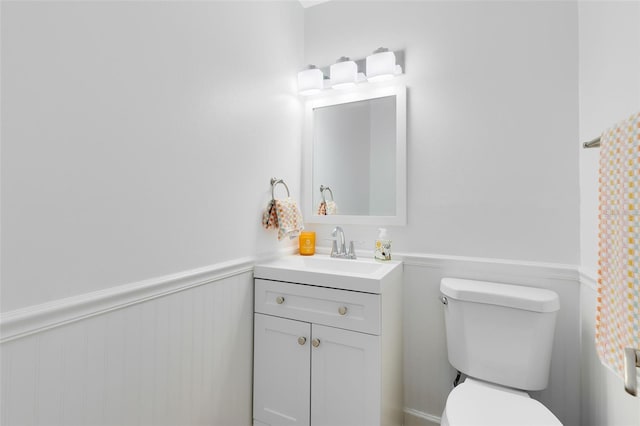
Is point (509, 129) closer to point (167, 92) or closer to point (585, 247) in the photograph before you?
point (585, 247)

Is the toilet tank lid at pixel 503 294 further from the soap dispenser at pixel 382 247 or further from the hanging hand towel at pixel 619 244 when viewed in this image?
the hanging hand towel at pixel 619 244

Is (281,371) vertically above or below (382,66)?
below

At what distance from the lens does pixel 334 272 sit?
56.1 inches

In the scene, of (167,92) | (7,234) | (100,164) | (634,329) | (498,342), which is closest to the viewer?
(634,329)

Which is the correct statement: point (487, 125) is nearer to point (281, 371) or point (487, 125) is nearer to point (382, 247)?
point (382, 247)

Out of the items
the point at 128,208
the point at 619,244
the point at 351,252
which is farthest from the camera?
the point at 351,252

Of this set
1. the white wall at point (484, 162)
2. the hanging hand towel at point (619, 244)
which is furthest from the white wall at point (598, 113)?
the hanging hand towel at point (619, 244)

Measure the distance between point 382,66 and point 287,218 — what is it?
0.97 metres

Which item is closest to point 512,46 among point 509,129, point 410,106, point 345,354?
point 509,129

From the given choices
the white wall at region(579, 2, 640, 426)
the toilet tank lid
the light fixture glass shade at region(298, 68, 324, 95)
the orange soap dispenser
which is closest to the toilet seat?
the white wall at region(579, 2, 640, 426)

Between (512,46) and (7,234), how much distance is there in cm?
203

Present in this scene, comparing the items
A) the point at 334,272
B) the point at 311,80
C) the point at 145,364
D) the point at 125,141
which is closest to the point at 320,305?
the point at 334,272

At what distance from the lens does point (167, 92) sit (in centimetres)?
114

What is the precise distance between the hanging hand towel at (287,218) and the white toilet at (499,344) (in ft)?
2.70
